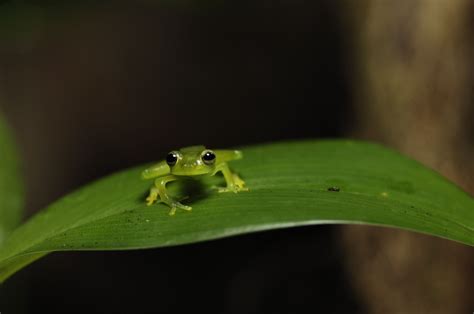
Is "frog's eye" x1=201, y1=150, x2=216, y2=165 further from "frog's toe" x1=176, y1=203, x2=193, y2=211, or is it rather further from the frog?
"frog's toe" x1=176, y1=203, x2=193, y2=211

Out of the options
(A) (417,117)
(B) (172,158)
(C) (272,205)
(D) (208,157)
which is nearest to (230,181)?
(D) (208,157)

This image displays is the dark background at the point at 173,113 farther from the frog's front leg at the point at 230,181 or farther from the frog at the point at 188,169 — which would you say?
the frog's front leg at the point at 230,181

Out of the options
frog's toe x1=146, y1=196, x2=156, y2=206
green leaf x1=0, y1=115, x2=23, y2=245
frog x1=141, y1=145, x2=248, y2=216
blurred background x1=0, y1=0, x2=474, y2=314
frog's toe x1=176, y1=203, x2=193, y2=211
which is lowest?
frog's toe x1=176, y1=203, x2=193, y2=211

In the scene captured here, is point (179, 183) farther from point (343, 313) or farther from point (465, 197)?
point (343, 313)

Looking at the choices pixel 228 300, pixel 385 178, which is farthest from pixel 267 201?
pixel 228 300

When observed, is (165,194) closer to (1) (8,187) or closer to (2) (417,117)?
(1) (8,187)

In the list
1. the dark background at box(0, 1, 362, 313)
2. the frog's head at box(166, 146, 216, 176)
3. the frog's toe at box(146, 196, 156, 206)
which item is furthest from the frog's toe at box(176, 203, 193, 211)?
the dark background at box(0, 1, 362, 313)
